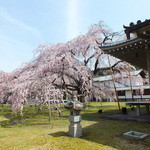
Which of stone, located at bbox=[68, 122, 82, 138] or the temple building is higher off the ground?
the temple building

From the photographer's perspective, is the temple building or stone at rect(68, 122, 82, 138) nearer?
the temple building

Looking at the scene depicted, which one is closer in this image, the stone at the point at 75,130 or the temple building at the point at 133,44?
the temple building at the point at 133,44

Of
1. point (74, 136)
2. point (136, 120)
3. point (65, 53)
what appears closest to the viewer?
point (74, 136)

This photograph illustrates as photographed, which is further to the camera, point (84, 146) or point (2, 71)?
point (2, 71)

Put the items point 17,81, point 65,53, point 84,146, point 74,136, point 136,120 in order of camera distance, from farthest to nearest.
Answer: point 65,53 → point 17,81 → point 136,120 → point 74,136 → point 84,146

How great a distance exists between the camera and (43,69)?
10477mm

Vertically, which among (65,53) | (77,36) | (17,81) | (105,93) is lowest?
(105,93)

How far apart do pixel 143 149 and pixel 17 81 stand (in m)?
9.07

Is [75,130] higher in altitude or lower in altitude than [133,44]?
lower

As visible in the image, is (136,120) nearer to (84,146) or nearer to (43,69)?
(84,146)

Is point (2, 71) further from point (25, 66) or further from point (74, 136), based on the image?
point (74, 136)

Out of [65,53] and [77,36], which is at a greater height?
[77,36]

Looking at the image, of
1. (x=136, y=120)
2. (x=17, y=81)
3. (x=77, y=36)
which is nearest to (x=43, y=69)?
(x=17, y=81)

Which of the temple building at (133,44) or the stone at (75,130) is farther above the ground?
the temple building at (133,44)
